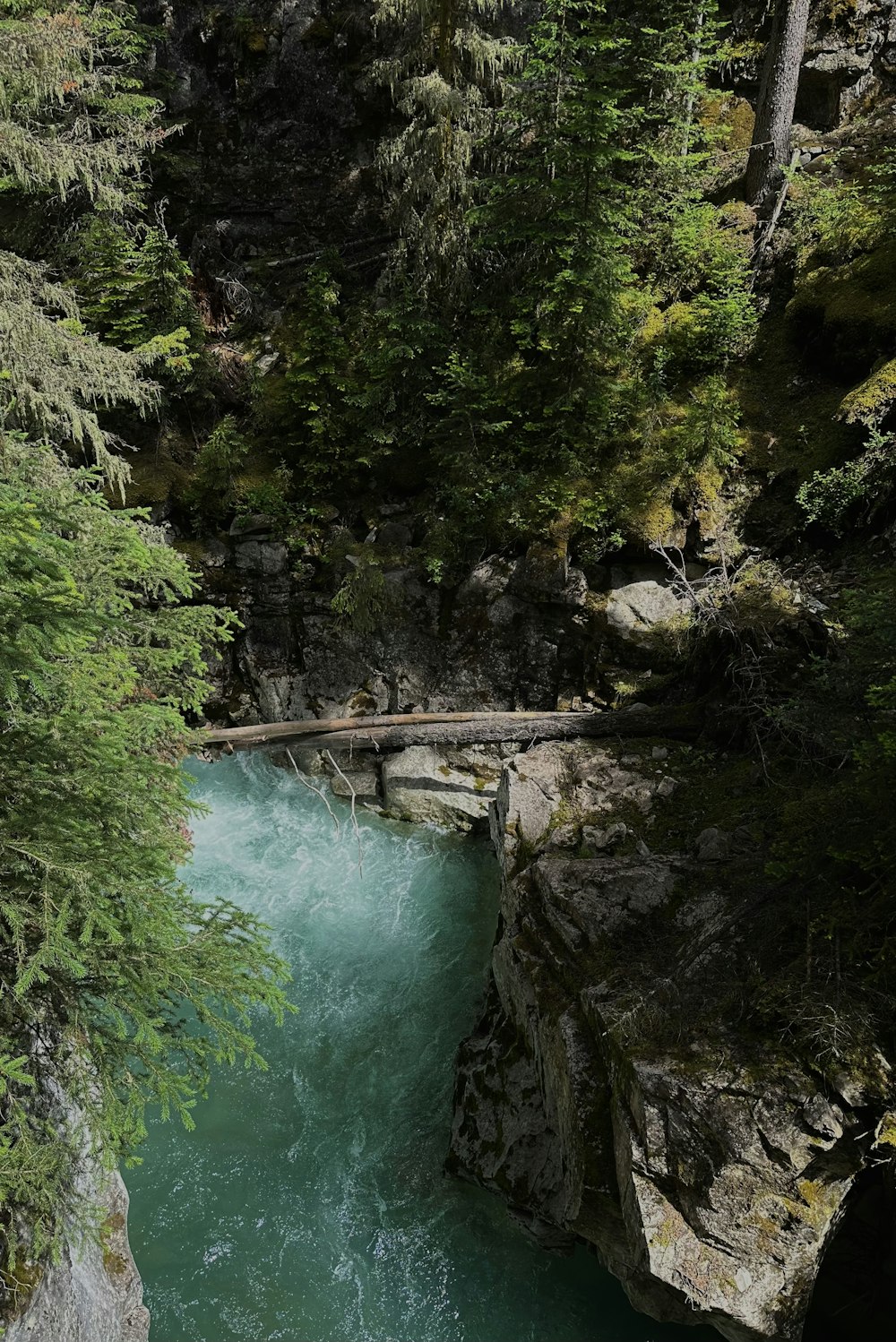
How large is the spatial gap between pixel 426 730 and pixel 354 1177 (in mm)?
5109

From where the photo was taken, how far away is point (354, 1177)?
20.4ft

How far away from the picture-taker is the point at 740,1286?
13.4 feet

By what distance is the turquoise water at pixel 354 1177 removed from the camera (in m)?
5.35

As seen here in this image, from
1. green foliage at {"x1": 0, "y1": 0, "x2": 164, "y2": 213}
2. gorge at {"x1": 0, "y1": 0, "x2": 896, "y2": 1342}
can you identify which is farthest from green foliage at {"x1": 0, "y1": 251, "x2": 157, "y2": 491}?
green foliage at {"x1": 0, "y1": 0, "x2": 164, "y2": 213}

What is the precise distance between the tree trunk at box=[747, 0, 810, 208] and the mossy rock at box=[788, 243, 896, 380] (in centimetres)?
191

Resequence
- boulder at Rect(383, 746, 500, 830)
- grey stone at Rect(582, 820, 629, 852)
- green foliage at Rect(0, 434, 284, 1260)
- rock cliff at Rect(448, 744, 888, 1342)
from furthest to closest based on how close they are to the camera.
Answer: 1. boulder at Rect(383, 746, 500, 830)
2. grey stone at Rect(582, 820, 629, 852)
3. rock cliff at Rect(448, 744, 888, 1342)
4. green foliage at Rect(0, 434, 284, 1260)

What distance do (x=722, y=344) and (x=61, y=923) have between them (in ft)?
35.7

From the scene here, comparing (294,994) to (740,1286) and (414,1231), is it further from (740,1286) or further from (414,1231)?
(740,1286)

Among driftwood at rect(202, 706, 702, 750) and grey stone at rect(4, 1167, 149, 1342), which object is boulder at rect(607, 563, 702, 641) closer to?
driftwood at rect(202, 706, 702, 750)

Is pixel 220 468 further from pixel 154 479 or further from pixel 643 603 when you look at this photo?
pixel 643 603

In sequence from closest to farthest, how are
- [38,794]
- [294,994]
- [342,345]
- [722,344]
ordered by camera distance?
1. [38,794]
2. [294,994]
3. [722,344]
4. [342,345]

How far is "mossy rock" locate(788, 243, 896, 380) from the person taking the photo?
9633mm

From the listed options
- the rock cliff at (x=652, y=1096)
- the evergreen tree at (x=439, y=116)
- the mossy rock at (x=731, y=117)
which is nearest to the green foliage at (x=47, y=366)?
the evergreen tree at (x=439, y=116)

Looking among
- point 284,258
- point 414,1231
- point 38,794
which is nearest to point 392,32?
point 284,258
